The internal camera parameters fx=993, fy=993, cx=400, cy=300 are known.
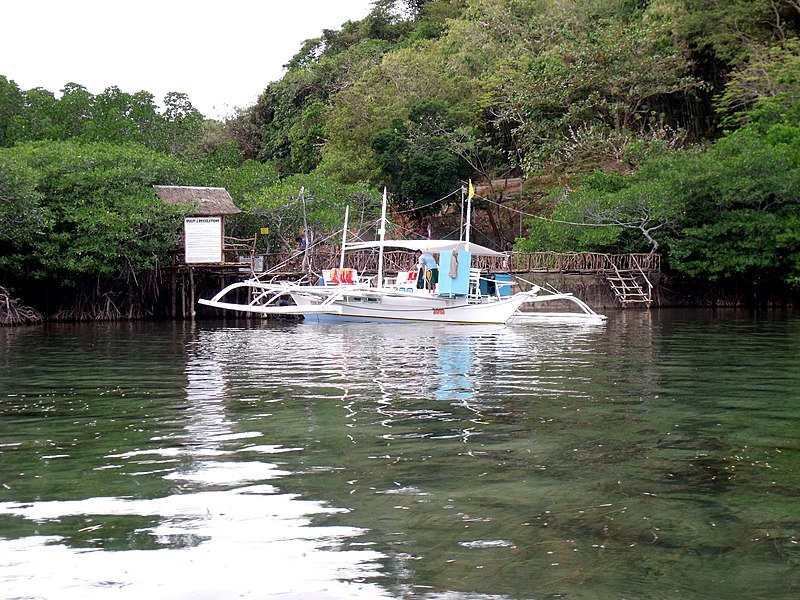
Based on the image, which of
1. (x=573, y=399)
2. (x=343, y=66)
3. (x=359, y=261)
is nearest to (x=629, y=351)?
(x=573, y=399)

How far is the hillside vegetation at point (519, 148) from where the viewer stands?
31.6m

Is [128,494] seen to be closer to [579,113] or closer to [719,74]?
[579,113]

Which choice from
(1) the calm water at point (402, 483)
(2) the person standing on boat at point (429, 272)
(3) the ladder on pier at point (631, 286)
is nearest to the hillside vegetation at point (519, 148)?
(3) the ladder on pier at point (631, 286)

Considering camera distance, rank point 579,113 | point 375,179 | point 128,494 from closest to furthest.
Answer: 1. point 128,494
2. point 579,113
3. point 375,179

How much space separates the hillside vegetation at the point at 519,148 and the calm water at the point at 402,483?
1691 centimetres

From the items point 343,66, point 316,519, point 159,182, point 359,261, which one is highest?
point 343,66

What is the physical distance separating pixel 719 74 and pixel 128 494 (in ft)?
132

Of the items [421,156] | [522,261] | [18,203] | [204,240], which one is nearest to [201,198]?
[204,240]

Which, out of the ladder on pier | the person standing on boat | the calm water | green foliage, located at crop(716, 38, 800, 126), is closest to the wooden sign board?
the person standing on boat

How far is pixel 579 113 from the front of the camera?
139 feet

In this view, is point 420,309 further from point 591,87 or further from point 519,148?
point 591,87

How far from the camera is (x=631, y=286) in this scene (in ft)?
123

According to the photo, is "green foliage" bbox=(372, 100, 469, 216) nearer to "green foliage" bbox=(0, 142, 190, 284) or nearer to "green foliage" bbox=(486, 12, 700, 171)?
"green foliage" bbox=(486, 12, 700, 171)

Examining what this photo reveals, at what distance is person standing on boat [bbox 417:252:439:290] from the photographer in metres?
28.7
